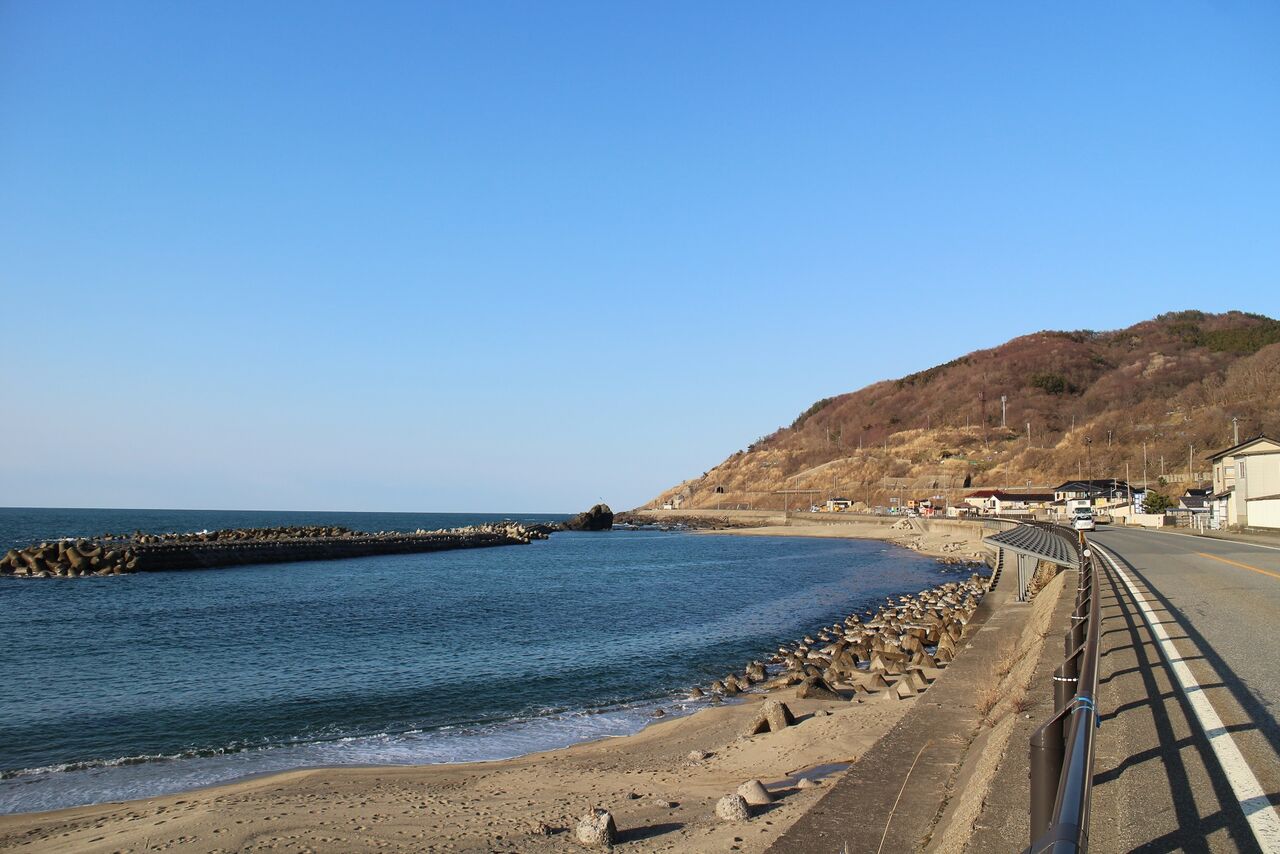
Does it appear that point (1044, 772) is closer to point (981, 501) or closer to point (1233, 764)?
point (1233, 764)

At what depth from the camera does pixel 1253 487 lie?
148 feet

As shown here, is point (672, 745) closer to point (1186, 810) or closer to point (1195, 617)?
point (1195, 617)

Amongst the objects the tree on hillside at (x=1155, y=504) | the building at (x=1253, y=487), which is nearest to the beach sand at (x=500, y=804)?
the building at (x=1253, y=487)

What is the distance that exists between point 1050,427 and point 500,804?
6513 inches

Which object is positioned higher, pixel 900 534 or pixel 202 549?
pixel 202 549

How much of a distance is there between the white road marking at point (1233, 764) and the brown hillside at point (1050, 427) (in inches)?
4237

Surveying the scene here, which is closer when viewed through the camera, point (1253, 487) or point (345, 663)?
point (345, 663)

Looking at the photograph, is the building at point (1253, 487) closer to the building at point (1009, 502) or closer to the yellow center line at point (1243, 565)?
the yellow center line at point (1243, 565)

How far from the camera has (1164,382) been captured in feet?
535

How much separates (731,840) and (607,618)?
24.6 m

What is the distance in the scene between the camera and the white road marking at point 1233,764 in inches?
175

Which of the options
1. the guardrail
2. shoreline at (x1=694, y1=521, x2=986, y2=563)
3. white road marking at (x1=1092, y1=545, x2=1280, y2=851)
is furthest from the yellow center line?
shoreline at (x1=694, y1=521, x2=986, y2=563)

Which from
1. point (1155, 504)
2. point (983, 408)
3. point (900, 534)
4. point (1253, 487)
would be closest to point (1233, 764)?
point (1253, 487)

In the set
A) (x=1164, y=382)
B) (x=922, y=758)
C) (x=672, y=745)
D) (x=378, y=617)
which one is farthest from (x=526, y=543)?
(x=1164, y=382)
